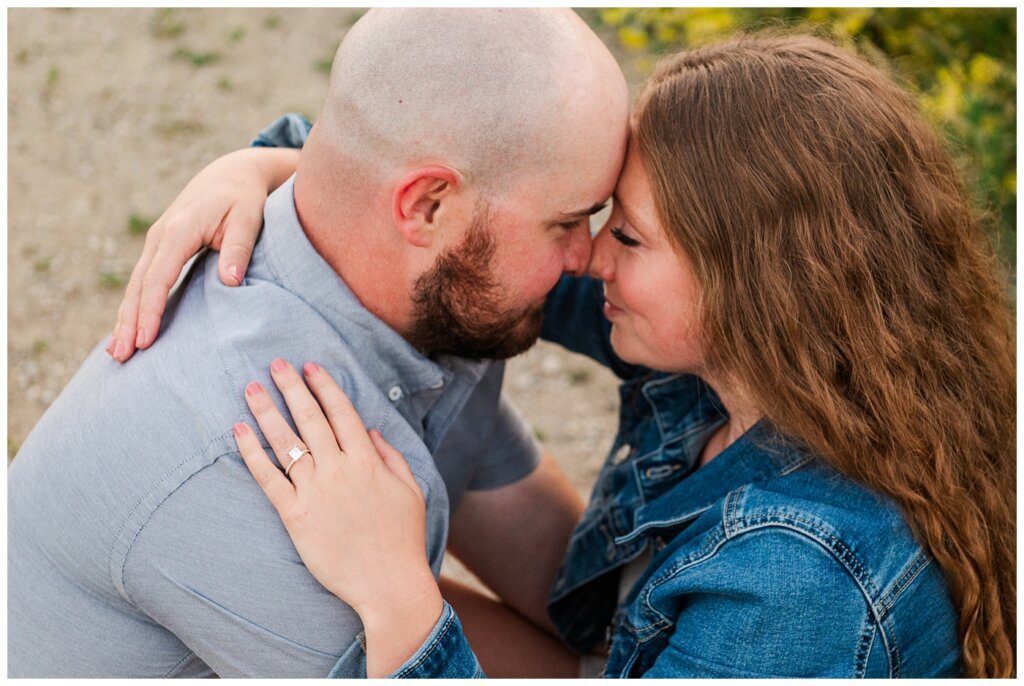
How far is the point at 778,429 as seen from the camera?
2.21 meters

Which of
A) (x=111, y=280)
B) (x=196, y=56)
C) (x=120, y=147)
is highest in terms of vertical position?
(x=196, y=56)

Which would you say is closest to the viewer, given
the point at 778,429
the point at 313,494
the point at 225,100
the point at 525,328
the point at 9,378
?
the point at 313,494

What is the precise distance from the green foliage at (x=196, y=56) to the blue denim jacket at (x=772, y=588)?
5.27 metres

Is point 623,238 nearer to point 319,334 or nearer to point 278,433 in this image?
point 319,334

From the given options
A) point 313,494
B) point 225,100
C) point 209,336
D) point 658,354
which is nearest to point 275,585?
point 313,494

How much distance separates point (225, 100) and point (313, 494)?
4974 mm

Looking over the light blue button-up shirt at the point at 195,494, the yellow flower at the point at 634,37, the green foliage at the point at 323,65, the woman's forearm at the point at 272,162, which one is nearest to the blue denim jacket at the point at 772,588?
the light blue button-up shirt at the point at 195,494

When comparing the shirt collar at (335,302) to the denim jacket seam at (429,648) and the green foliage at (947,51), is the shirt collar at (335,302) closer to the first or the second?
the denim jacket seam at (429,648)

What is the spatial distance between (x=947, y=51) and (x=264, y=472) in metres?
5.09

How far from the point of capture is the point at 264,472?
6.30 ft

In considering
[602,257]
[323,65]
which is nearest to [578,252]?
[602,257]

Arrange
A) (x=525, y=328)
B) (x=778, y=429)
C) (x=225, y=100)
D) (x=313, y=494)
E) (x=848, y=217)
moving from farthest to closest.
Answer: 1. (x=225, y=100)
2. (x=525, y=328)
3. (x=778, y=429)
4. (x=848, y=217)
5. (x=313, y=494)

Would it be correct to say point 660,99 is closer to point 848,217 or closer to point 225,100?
point 848,217

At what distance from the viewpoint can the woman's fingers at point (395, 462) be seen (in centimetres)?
208
